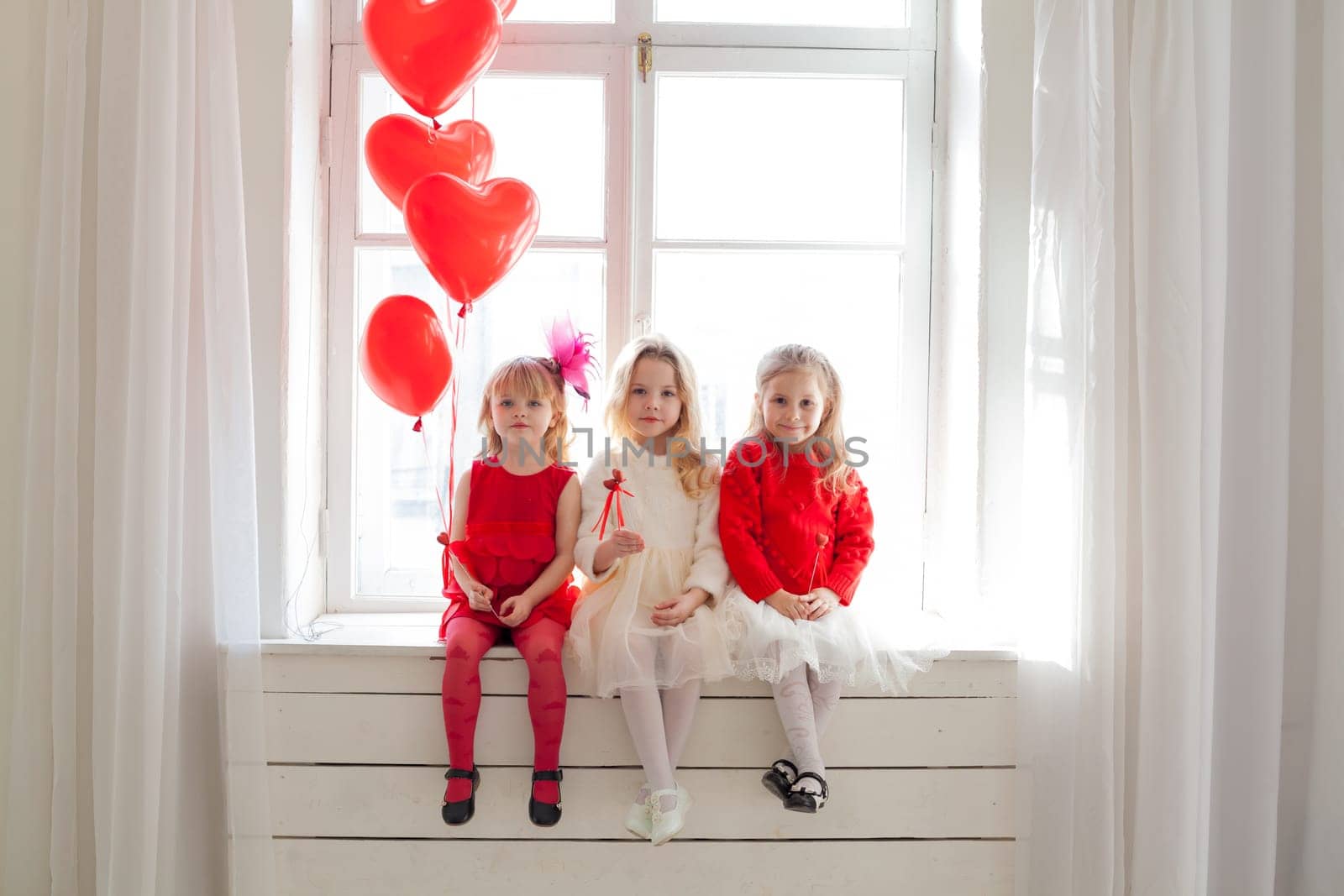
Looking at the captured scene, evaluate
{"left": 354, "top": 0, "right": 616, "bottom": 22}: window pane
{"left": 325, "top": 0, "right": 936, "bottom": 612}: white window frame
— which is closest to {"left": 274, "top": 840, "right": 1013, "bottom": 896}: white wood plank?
{"left": 325, "top": 0, "right": 936, "bottom": 612}: white window frame

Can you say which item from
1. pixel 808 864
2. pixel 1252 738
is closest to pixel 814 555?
pixel 808 864

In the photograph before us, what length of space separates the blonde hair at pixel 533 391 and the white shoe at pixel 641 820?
67 cm

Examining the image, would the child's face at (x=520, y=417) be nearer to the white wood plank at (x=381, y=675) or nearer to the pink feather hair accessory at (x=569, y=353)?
the pink feather hair accessory at (x=569, y=353)

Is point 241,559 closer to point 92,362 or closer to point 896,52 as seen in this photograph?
point 92,362

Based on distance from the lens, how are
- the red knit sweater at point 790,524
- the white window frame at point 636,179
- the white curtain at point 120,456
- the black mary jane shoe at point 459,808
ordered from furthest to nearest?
1. the white window frame at point 636,179
2. the red knit sweater at point 790,524
3. the black mary jane shoe at point 459,808
4. the white curtain at point 120,456

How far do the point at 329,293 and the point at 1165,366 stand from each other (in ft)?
5.47

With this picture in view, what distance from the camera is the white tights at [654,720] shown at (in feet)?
5.39

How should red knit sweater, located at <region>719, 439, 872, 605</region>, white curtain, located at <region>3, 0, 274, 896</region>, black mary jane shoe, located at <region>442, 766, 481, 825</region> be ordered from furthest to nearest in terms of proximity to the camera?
red knit sweater, located at <region>719, 439, 872, 605</region> → black mary jane shoe, located at <region>442, 766, 481, 825</region> → white curtain, located at <region>3, 0, 274, 896</region>

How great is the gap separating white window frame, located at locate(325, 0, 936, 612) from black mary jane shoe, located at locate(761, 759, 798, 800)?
56cm

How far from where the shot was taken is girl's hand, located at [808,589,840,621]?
1.73 meters

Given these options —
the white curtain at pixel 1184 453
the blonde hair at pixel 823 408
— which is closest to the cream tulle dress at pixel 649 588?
the blonde hair at pixel 823 408

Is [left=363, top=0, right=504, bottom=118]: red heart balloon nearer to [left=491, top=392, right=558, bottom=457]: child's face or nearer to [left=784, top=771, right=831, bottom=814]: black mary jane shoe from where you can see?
[left=491, top=392, right=558, bottom=457]: child's face

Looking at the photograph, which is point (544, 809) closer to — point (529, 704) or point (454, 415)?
point (529, 704)

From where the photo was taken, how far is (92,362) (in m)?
1.63
